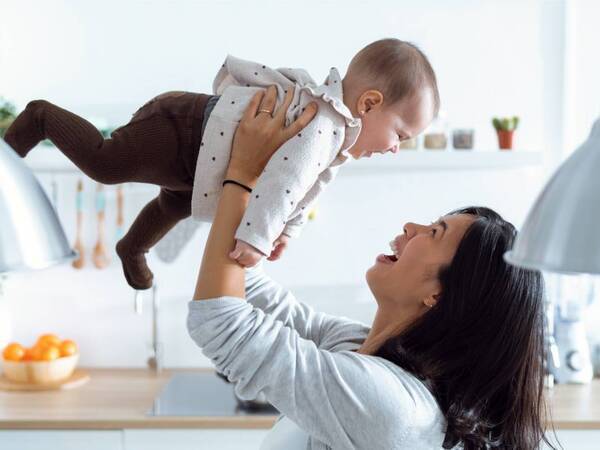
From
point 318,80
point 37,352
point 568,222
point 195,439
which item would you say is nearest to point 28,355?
point 37,352

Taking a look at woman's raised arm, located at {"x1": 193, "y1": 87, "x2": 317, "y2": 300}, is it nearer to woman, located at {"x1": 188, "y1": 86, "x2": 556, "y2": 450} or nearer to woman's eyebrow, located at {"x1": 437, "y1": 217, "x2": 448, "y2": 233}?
woman, located at {"x1": 188, "y1": 86, "x2": 556, "y2": 450}

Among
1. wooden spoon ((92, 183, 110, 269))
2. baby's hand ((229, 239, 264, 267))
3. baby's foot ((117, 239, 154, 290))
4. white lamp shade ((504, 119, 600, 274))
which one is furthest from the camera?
wooden spoon ((92, 183, 110, 269))

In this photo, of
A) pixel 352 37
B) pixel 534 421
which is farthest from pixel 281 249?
pixel 352 37

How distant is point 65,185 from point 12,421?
0.88 meters

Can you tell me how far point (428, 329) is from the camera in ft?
4.40

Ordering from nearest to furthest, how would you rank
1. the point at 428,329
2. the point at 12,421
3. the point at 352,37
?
the point at 428,329
the point at 12,421
the point at 352,37

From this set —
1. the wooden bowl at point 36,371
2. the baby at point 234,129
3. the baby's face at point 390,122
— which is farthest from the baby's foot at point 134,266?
the wooden bowl at point 36,371

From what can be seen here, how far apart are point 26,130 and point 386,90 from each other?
1.87 ft

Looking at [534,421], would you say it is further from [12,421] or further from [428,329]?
[12,421]

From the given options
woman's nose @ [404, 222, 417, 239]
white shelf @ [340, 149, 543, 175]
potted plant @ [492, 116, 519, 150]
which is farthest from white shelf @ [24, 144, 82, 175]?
woman's nose @ [404, 222, 417, 239]

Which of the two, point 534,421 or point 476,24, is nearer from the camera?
point 534,421

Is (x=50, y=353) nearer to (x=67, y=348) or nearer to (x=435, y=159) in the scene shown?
(x=67, y=348)

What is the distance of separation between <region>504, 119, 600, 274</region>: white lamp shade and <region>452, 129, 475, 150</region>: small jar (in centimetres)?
204

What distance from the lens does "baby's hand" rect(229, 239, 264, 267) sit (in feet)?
3.66
